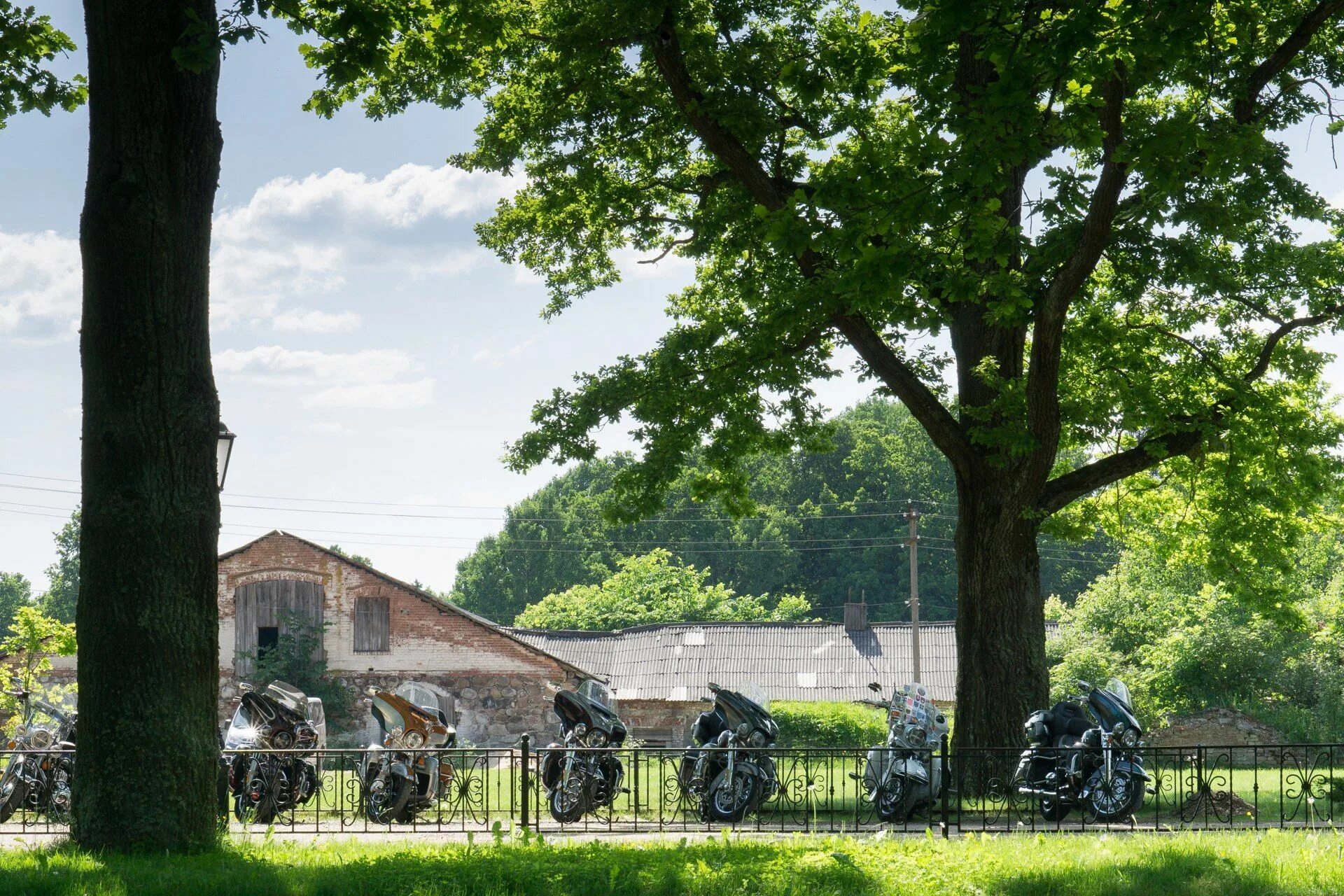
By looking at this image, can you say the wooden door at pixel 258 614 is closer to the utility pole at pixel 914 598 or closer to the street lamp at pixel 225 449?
the utility pole at pixel 914 598

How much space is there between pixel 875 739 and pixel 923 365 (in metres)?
12.4

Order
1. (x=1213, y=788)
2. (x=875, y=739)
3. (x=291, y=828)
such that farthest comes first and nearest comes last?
(x=875, y=739)
(x=1213, y=788)
(x=291, y=828)

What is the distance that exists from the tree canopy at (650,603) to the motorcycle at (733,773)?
38.7m

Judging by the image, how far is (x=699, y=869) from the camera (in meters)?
7.66

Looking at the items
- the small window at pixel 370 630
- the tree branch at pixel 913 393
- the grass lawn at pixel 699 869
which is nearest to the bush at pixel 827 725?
the small window at pixel 370 630

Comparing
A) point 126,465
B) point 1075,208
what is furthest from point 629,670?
point 126,465

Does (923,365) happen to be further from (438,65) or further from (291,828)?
(291,828)

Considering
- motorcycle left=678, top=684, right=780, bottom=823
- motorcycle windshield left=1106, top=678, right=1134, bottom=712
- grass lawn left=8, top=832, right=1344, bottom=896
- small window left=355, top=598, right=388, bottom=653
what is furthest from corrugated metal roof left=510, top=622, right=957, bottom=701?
grass lawn left=8, top=832, right=1344, bottom=896

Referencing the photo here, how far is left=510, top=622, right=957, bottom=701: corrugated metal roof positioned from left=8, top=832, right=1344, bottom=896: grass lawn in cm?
2629

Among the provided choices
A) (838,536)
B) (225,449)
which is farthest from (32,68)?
(838,536)

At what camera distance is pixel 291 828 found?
12195 mm

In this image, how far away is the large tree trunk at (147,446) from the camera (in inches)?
330

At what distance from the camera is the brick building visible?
31828 mm

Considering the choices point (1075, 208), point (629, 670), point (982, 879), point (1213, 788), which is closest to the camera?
point (982, 879)
